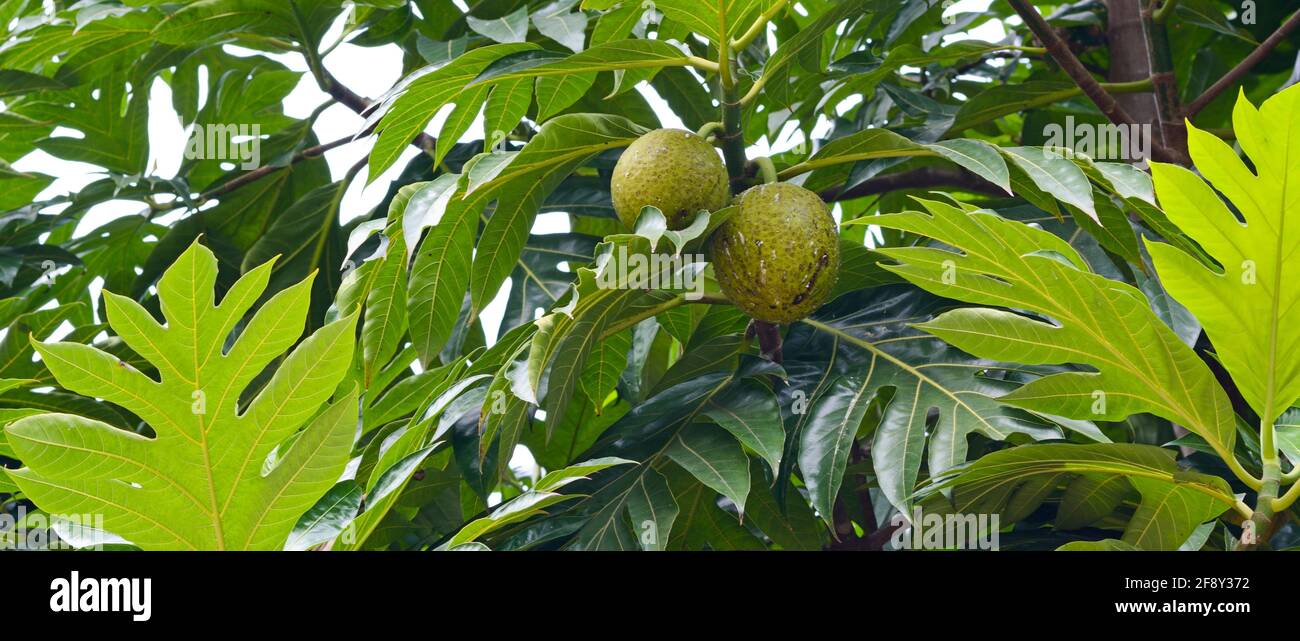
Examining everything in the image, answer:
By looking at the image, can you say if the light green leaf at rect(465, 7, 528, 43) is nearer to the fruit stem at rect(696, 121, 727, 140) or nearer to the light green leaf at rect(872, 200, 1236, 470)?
the fruit stem at rect(696, 121, 727, 140)

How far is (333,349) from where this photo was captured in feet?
3.76

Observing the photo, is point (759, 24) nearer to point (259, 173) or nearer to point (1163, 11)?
point (1163, 11)

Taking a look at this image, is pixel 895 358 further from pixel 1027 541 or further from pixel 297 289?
pixel 297 289

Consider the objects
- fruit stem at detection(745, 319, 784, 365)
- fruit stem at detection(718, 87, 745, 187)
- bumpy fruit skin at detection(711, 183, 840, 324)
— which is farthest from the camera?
fruit stem at detection(745, 319, 784, 365)

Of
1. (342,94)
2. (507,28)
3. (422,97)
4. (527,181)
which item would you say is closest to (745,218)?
(527,181)

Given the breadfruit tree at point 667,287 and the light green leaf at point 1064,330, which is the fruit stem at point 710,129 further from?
the light green leaf at point 1064,330

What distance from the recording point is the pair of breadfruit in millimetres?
1370

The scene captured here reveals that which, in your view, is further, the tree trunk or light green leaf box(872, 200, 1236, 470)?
the tree trunk

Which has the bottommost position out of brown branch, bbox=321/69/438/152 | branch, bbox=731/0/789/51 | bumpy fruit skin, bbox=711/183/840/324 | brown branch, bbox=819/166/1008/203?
bumpy fruit skin, bbox=711/183/840/324

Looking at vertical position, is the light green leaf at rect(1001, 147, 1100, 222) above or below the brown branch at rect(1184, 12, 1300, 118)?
below

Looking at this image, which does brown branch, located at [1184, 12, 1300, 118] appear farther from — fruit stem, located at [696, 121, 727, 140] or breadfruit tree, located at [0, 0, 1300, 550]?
fruit stem, located at [696, 121, 727, 140]

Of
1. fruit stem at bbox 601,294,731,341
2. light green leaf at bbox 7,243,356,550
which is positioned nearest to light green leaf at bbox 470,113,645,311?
fruit stem at bbox 601,294,731,341

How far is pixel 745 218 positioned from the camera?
139cm

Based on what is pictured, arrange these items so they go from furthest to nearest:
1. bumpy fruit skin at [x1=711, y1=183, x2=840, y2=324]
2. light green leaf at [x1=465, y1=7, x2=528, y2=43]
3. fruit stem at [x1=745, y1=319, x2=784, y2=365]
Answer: light green leaf at [x1=465, y1=7, x2=528, y2=43], fruit stem at [x1=745, y1=319, x2=784, y2=365], bumpy fruit skin at [x1=711, y1=183, x2=840, y2=324]
